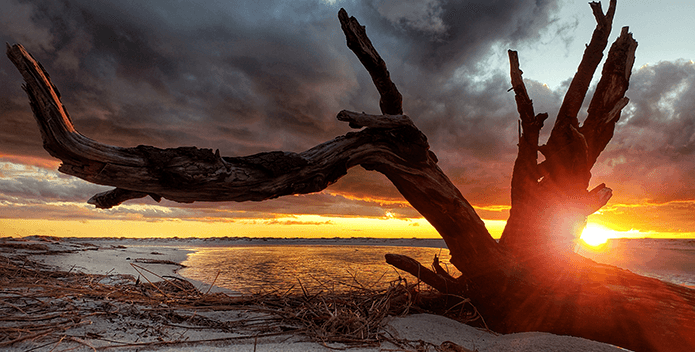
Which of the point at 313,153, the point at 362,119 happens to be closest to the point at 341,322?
the point at 313,153

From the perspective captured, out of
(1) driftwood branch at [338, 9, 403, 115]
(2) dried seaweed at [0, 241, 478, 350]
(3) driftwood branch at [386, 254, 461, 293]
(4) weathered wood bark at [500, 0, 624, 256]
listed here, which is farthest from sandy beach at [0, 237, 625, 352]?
(1) driftwood branch at [338, 9, 403, 115]

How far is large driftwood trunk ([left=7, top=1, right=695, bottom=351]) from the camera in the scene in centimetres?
274

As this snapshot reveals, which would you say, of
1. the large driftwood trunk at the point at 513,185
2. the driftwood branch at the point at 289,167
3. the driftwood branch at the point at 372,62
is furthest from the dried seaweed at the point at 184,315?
the driftwood branch at the point at 372,62

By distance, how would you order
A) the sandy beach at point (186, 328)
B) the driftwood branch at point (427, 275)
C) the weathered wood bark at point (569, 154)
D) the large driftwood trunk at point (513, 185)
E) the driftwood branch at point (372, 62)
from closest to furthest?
the sandy beach at point (186, 328) → the large driftwood trunk at point (513, 185) → the driftwood branch at point (372, 62) → the driftwood branch at point (427, 275) → the weathered wood bark at point (569, 154)

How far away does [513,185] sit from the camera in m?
4.48

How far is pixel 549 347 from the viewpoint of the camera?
267cm

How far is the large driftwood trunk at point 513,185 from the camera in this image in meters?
2.74

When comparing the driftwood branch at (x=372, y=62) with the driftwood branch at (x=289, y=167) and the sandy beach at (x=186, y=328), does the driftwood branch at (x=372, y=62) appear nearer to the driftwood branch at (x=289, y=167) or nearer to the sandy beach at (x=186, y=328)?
the driftwood branch at (x=289, y=167)

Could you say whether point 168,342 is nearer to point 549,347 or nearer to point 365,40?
point 549,347

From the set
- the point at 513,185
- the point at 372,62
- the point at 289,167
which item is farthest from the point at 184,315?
the point at 513,185

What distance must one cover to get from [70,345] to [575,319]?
4285mm

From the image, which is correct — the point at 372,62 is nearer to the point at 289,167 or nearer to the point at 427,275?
the point at 289,167

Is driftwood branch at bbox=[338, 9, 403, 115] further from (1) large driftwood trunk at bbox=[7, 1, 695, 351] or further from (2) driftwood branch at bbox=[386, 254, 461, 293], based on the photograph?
(2) driftwood branch at bbox=[386, 254, 461, 293]

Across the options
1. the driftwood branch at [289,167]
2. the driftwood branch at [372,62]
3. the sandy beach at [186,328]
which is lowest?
the sandy beach at [186,328]
